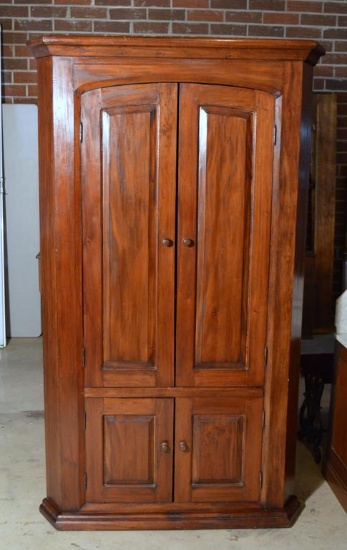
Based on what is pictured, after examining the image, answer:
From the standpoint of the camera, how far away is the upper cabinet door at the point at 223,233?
89.0 inches

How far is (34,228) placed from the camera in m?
5.03

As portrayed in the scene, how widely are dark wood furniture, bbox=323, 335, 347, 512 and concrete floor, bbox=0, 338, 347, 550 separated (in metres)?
0.07

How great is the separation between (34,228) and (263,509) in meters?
3.15

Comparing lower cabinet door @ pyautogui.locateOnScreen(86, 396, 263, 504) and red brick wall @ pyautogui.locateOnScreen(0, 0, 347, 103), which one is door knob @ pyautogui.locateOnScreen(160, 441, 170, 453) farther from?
red brick wall @ pyautogui.locateOnScreen(0, 0, 347, 103)

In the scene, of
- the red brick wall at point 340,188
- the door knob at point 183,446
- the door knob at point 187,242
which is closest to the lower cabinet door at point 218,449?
the door knob at point 183,446

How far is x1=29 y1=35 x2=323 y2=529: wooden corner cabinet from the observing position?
7.31ft

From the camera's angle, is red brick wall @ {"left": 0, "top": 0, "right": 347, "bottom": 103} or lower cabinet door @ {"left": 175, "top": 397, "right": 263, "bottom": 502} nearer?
lower cabinet door @ {"left": 175, "top": 397, "right": 263, "bottom": 502}

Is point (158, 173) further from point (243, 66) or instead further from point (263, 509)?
point (263, 509)

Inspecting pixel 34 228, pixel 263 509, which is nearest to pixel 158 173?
pixel 263 509

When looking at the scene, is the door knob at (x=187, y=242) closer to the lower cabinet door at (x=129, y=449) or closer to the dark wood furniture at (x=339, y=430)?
the lower cabinet door at (x=129, y=449)

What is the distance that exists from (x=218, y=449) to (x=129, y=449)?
0.34m

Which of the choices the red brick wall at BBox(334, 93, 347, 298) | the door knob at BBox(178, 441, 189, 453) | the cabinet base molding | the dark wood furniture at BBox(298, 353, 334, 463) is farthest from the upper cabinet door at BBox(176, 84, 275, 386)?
the red brick wall at BBox(334, 93, 347, 298)

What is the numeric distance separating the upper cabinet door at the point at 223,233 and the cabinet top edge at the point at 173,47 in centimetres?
12

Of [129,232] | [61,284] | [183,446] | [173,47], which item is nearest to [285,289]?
[129,232]
